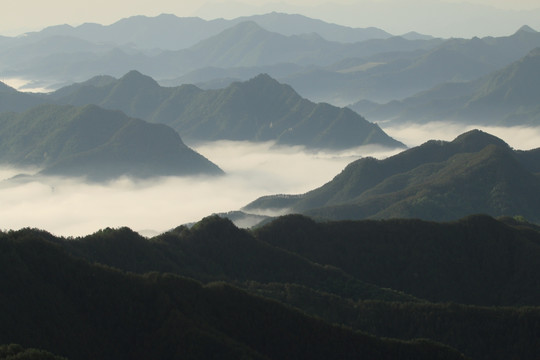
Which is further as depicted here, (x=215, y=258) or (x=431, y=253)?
(x=431, y=253)

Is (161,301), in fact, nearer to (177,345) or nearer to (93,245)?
(177,345)

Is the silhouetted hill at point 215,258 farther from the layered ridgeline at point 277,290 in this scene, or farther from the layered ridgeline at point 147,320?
the layered ridgeline at point 147,320

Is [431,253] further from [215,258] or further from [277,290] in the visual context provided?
[277,290]

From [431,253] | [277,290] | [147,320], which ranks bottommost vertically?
[147,320]

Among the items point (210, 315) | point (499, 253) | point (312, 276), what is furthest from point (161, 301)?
point (499, 253)

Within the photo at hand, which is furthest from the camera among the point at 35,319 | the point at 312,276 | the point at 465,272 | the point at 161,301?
the point at 465,272

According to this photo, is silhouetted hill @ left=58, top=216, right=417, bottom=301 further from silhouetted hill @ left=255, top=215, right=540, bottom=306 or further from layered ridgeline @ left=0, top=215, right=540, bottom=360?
silhouetted hill @ left=255, top=215, right=540, bottom=306

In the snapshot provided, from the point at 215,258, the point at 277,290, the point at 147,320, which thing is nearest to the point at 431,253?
the point at 215,258
